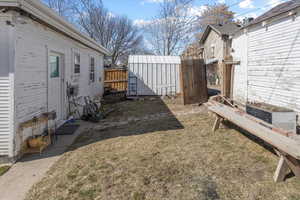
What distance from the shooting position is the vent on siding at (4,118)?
3238 millimetres

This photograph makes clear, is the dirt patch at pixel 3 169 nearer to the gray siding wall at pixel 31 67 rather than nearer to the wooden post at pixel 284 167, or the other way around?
the gray siding wall at pixel 31 67

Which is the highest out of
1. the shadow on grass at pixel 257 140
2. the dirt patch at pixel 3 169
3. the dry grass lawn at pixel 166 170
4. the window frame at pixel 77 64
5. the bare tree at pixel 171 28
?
the bare tree at pixel 171 28

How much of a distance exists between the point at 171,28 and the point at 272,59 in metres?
20.0

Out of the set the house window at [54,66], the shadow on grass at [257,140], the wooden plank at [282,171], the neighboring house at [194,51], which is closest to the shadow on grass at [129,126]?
the shadow on grass at [257,140]

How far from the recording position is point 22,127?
3443 millimetres

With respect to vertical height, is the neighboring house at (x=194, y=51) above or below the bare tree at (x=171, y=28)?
below

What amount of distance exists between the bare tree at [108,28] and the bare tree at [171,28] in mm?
3139

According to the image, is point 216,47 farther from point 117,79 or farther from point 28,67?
point 28,67

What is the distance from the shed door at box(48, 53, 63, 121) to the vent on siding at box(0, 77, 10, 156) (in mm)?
1437

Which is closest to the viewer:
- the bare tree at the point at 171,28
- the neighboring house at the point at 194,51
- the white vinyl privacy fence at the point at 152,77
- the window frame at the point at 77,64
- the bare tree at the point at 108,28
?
the window frame at the point at 77,64

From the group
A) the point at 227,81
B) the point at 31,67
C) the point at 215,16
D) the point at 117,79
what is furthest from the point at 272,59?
the point at 215,16

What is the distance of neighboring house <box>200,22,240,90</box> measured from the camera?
56.4 ft

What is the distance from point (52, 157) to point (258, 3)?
11.5 m

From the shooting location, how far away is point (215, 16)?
27.1 meters
